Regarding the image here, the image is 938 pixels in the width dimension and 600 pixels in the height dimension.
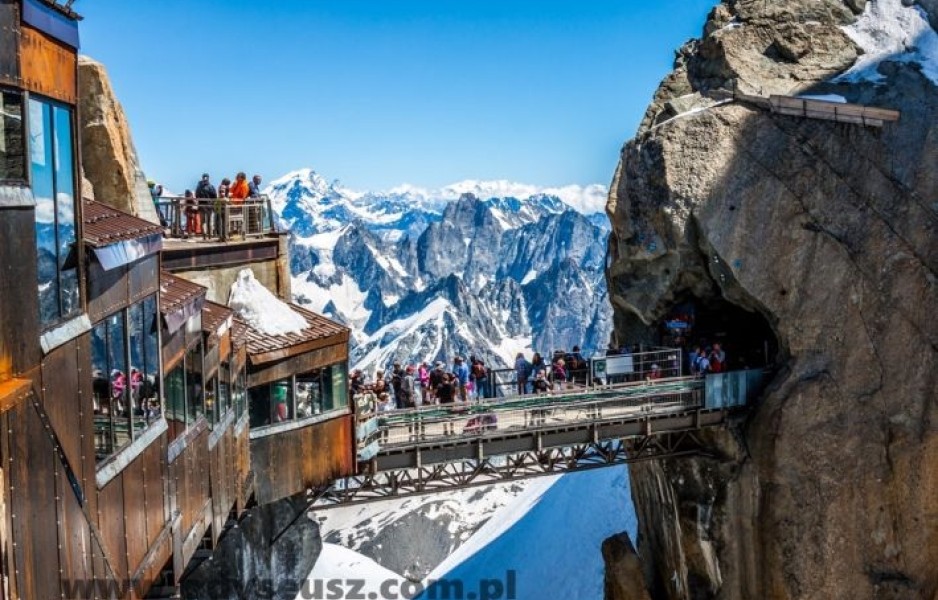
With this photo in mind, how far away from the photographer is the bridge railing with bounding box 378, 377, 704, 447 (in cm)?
2512

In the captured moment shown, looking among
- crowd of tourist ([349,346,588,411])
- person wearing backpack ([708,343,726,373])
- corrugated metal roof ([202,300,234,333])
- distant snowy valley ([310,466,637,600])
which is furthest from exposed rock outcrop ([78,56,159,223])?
distant snowy valley ([310,466,637,600])

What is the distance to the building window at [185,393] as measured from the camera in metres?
12.4

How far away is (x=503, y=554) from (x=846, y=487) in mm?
23823

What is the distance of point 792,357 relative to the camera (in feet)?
96.1

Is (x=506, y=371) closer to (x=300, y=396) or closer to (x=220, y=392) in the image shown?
(x=300, y=396)

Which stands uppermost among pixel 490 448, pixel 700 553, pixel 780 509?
pixel 490 448

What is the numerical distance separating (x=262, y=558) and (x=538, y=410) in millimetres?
8850

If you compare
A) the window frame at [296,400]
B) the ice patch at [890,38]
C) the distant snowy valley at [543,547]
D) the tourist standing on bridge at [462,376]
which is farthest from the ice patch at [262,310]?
the distant snowy valley at [543,547]

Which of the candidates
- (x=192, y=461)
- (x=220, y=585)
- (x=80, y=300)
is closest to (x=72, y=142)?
(x=80, y=300)

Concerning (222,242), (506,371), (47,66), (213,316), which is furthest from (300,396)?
(47,66)

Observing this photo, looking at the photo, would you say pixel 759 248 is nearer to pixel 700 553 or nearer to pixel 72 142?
pixel 700 553

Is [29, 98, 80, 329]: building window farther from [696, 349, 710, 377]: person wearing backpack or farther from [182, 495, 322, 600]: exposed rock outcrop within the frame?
[696, 349, 710, 377]: person wearing backpack

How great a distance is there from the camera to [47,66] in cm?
812

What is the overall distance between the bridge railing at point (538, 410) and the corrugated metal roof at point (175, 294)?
10784 mm
